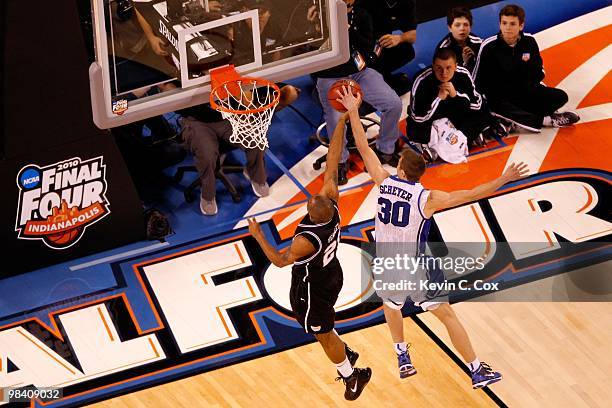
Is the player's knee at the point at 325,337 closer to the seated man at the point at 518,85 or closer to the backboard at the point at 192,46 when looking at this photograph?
the backboard at the point at 192,46

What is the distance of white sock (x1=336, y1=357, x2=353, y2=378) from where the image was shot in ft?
31.7

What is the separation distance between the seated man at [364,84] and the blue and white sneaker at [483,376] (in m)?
2.86

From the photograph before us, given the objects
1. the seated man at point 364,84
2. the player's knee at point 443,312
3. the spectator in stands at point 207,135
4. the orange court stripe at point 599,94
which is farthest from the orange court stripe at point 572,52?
the player's knee at point 443,312

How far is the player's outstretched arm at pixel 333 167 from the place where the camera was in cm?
930

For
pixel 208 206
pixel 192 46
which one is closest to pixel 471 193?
pixel 192 46

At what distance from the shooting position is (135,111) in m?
9.54

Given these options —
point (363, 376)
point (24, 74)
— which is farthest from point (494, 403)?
point (24, 74)

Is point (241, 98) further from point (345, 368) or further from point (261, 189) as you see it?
point (345, 368)

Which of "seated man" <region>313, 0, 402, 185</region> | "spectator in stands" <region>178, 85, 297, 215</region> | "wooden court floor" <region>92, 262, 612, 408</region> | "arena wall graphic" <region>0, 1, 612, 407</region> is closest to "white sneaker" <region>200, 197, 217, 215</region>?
"spectator in stands" <region>178, 85, 297, 215</region>

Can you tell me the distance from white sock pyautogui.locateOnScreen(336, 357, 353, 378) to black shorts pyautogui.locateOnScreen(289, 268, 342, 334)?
358 mm

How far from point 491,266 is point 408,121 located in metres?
1.96

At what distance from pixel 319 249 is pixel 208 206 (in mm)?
2766

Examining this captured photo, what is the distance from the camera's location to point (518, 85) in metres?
12.4

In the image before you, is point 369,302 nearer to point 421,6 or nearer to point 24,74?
point 24,74
